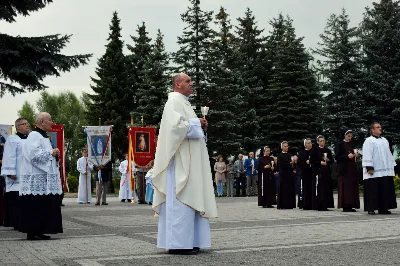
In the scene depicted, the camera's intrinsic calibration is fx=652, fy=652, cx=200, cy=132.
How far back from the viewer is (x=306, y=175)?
1991 cm

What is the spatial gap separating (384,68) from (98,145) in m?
29.1

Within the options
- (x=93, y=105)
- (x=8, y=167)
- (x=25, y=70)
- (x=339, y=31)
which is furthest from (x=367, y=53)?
(x=8, y=167)

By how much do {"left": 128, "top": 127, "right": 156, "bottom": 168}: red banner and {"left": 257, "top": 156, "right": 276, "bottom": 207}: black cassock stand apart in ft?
16.1

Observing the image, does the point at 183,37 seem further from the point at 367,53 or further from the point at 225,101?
the point at 367,53

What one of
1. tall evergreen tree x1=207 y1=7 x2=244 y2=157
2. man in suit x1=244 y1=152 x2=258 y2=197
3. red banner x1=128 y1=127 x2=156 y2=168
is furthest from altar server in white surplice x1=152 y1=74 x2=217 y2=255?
tall evergreen tree x1=207 y1=7 x2=244 y2=157

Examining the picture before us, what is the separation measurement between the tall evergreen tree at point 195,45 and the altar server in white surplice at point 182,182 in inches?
1486

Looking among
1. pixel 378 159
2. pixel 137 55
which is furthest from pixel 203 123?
pixel 137 55

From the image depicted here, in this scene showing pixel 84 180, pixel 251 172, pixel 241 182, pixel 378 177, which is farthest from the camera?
pixel 241 182

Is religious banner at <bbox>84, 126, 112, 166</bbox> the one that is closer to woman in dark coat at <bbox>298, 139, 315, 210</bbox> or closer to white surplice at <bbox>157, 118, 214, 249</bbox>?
woman in dark coat at <bbox>298, 139, 315, 210</bbox>

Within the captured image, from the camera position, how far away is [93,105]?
59000mm

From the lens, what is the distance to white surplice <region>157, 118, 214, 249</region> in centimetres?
831

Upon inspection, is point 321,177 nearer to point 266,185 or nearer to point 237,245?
point 266,185

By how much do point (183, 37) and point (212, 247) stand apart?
127 ft

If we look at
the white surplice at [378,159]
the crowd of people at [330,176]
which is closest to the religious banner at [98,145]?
the crowd of people at [330,176]
